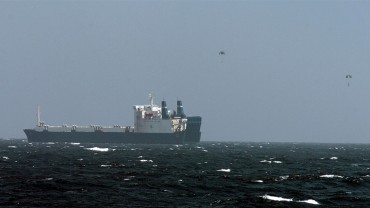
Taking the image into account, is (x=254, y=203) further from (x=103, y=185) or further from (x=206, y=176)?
(x=206, y=176)

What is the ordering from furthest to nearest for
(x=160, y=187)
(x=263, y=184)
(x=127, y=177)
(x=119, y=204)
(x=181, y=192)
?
(x=127, y=177)
(x=263, y=184)
(x=160, y=187)
(x=181, y=192)
(x=119, y=204)

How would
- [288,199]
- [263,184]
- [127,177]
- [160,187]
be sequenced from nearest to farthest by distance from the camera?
[288,199]
[160,187]
[263,184]
[127,177]

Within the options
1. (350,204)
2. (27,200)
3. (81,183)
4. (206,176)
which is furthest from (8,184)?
(350,204)

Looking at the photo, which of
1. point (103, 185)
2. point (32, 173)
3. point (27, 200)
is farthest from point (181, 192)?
point (32, 173)

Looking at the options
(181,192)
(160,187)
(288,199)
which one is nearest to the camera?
(288,199)

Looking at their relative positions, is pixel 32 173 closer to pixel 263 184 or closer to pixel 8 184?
pixel 8 184

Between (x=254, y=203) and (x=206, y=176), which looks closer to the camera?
(x=254, y=203)

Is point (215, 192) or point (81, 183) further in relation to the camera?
point (81, 183)

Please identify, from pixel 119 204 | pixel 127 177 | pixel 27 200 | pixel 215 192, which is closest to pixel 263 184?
pixel 215 192

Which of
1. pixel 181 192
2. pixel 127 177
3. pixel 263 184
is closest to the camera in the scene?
pixel 181 192
